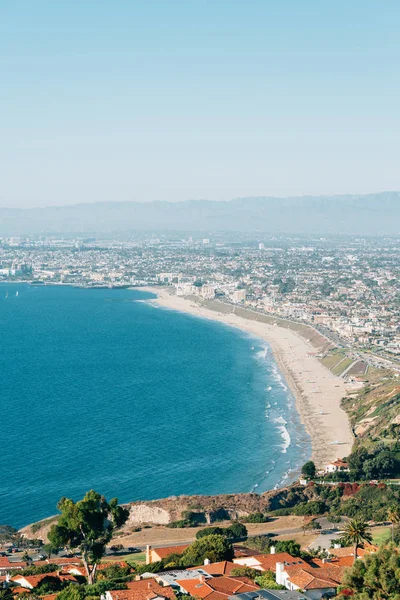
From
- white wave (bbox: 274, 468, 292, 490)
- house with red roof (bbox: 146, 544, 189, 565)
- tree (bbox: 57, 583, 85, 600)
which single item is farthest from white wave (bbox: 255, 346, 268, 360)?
tree (bbox: 57, 583, 85, 600)

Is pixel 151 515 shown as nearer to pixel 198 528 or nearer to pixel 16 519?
pixel 198 528

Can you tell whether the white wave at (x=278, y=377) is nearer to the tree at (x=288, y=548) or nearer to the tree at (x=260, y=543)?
the tree at (x=260, y=543)

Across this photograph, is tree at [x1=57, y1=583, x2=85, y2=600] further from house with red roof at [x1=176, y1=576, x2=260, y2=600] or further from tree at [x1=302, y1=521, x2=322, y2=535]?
tree at [x1=302, y1=521, x2=322, y2=535]

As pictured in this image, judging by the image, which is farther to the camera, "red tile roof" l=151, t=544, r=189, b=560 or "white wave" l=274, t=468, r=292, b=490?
"white wave" l=274, t=468, r=292, b=490

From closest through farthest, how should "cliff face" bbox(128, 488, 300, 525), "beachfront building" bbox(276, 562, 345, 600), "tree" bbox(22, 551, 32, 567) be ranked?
1. "beachfront building" bbox(276, 562, 345, 600)
2. "tree" bbox(22, 551, 32, 567)
3. "cliff face" bbox(128, 488, 300, 525)

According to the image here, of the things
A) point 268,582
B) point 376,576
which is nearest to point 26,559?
point 268,582

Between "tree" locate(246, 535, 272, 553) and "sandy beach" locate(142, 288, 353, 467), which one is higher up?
"tree" locate(246, 535, 272, 553)

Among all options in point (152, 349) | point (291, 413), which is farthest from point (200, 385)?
point (152, 349)
